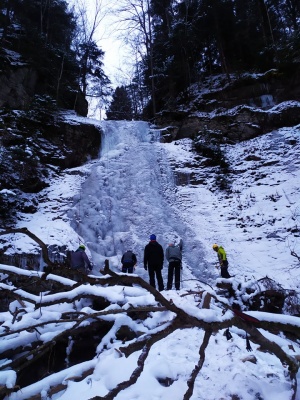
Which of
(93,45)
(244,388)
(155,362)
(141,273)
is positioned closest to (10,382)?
(155,362)

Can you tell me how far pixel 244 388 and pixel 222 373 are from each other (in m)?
0.45

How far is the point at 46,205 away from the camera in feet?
36.3

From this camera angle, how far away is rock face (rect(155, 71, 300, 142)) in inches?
595

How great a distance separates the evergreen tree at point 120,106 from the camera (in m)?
32.6

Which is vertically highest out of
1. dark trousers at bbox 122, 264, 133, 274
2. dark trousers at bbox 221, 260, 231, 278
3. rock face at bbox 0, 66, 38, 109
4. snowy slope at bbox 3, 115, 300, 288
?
rock face at bbox 0, 66, 38, 109

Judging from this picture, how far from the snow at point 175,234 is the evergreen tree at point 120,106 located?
15840 millimetres

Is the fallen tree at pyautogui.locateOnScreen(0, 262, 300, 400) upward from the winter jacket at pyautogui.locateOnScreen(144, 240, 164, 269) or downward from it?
downward

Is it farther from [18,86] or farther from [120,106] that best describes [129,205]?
[120,106]

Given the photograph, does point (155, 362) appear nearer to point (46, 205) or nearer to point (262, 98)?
point (46, 205)

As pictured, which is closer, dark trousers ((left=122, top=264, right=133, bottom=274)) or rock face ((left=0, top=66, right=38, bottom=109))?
dark trousers ((left=122, top=264, right=133, bottom=274))

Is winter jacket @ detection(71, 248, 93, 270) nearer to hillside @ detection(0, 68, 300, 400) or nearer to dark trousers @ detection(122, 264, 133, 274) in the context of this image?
hillside @ detection(0, 68, 300, 400)

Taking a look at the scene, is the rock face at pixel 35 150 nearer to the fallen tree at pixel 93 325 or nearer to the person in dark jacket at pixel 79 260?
the person in dark jacket at pixel 79 260

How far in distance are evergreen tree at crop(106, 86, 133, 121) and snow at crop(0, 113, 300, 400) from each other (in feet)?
52.0

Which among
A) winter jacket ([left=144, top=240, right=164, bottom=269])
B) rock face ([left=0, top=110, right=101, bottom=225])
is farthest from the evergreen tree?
winter jacket ([left=144, top=240, right=164, bottom=269])
